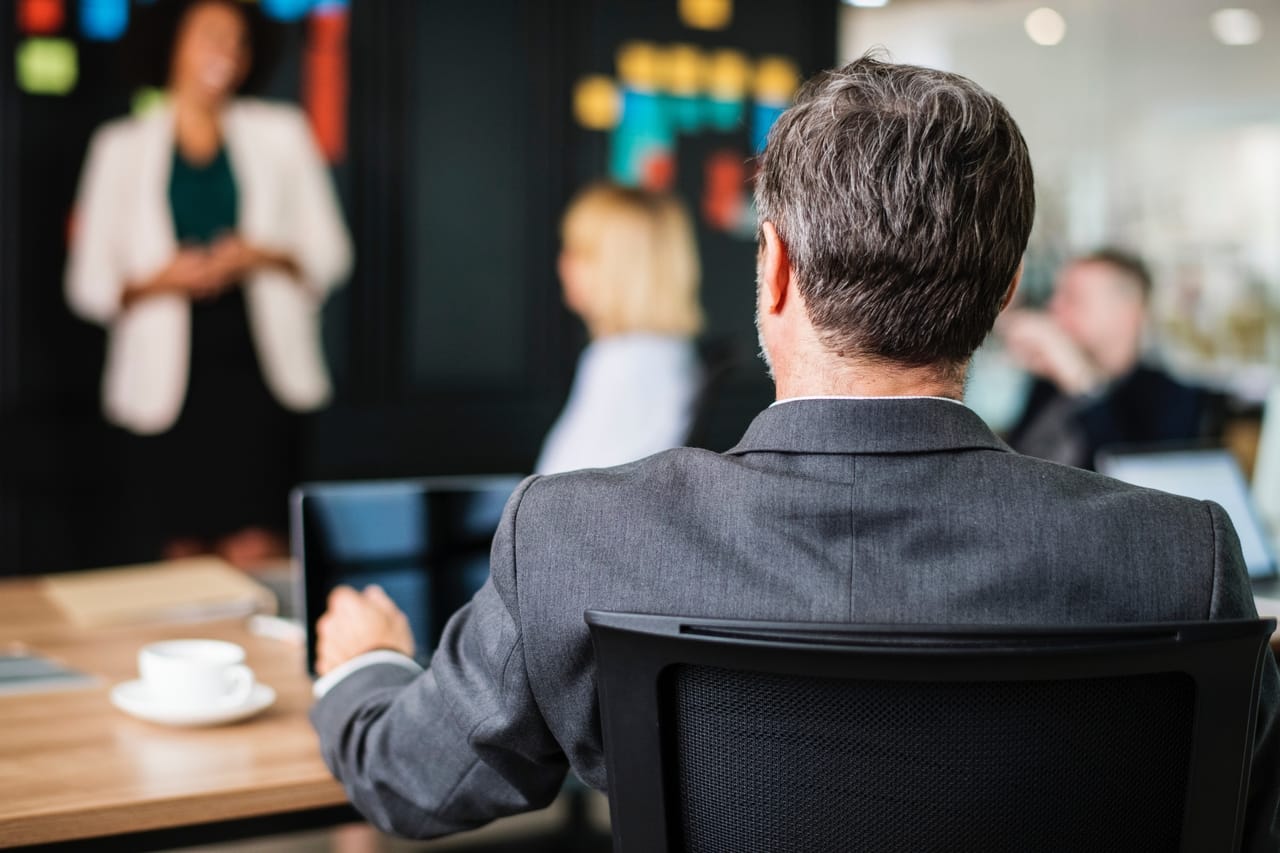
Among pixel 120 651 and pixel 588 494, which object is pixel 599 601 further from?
pixel 120 651

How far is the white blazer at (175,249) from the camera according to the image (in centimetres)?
423

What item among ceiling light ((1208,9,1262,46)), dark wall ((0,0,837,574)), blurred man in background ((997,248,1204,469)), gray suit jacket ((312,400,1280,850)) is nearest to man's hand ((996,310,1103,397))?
blurred man in background ((997,248,1204,469))

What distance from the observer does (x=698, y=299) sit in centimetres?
564

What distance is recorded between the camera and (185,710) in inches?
58.4

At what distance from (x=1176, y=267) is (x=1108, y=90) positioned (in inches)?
34.3

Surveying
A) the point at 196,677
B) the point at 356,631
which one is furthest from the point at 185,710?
the point at 356,631

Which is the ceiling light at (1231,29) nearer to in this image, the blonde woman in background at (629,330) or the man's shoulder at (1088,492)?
the blonde woman in background at (629,330)

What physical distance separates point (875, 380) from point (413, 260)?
13.3ft

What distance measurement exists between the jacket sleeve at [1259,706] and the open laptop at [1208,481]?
148 cm

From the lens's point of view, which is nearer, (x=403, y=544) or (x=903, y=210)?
(x=903, y=210)

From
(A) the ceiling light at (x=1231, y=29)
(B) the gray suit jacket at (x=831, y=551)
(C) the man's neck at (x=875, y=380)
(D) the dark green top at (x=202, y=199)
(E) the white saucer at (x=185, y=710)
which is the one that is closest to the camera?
(B) the gray suit jacket at (x=831, y=551)

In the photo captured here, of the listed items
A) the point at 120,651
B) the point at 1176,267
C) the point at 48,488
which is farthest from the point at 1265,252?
the point at 120,651

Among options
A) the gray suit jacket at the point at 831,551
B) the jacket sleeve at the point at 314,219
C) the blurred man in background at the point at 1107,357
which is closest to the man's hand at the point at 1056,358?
the blurred man in background at the point at 1107,357

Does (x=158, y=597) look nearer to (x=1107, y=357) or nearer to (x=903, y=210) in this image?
(x=903, y=210)
